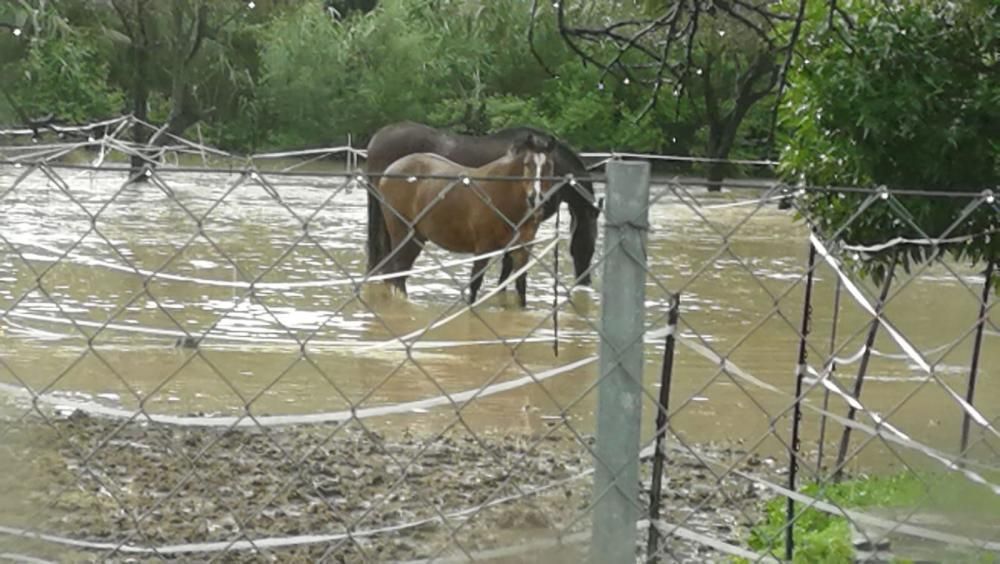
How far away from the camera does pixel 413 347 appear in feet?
28.4

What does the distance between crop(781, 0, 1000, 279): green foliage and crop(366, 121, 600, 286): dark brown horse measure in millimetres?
7381

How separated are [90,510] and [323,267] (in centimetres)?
996

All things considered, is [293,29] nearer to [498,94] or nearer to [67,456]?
[498,94]

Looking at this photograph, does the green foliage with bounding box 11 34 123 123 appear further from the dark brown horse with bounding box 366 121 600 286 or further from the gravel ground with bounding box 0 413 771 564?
the gravel ground with bounding box 0 413 771 564

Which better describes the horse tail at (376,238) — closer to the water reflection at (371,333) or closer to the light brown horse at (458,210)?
the light brown horse at (458,210)

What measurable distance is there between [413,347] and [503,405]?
2.09 feet

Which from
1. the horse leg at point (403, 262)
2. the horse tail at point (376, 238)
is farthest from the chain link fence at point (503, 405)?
the horse tail at point (376, 238)

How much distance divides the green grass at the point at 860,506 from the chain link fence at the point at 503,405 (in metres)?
0.01

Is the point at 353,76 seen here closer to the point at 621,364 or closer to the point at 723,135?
the point at 723,135

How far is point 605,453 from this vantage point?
2.61 metres

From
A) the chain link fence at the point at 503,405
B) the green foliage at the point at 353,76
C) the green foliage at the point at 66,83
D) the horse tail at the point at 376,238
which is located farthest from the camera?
the green foliage at the point at 353,76

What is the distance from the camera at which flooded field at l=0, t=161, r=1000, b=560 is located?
270 inches

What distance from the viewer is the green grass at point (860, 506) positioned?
3318 millimetres

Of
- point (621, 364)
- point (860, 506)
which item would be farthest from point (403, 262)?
point (621, 364)
